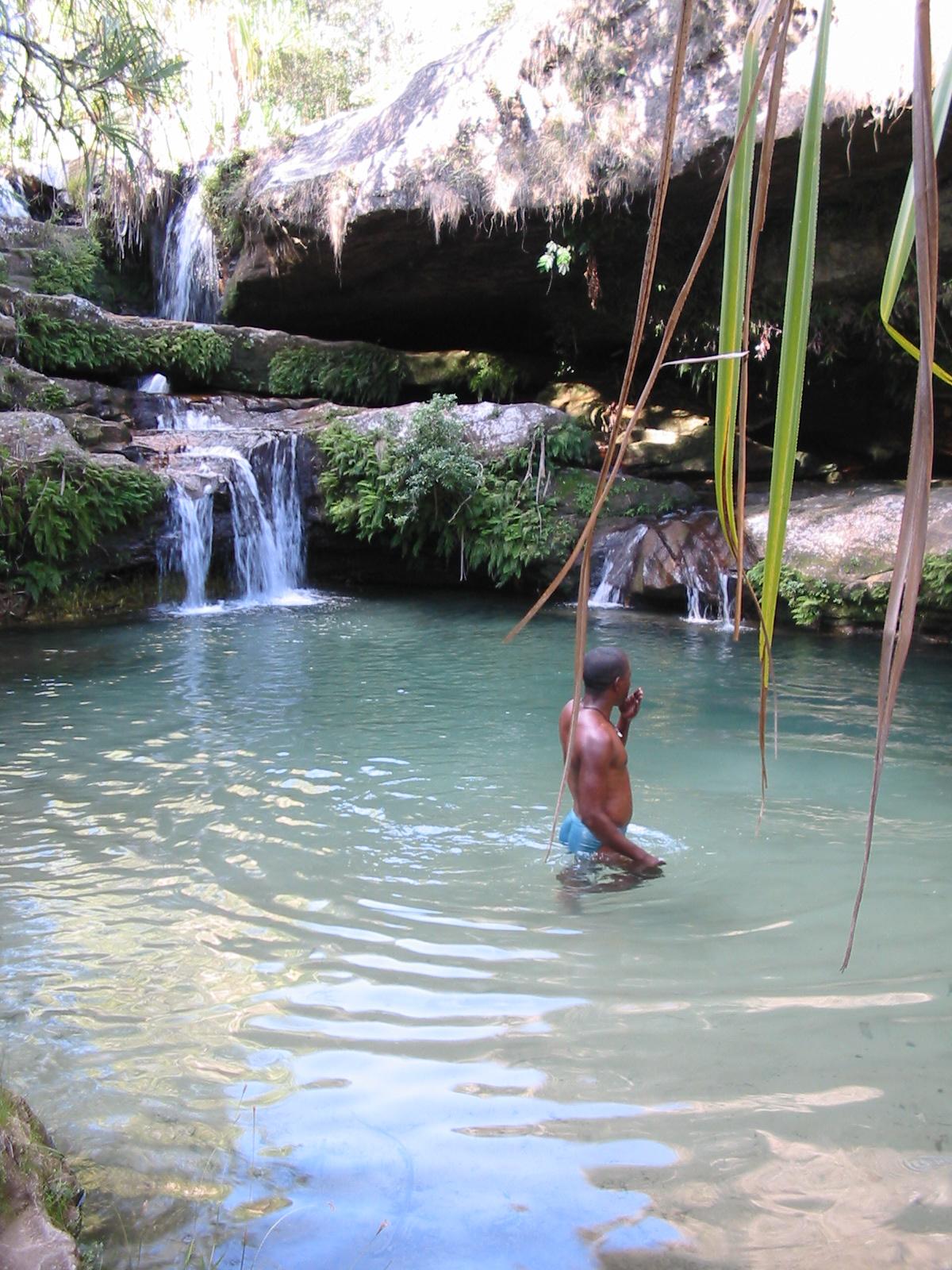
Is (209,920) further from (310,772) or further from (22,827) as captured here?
(310,772)

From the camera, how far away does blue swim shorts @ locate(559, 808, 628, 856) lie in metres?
4.32

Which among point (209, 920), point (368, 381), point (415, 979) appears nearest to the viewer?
point (415, 979)

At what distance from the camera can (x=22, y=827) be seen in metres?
4.99

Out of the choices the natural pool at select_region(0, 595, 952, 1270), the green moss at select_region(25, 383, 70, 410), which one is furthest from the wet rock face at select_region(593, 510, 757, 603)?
the green moss at select_region(25, 383, 70, 410)

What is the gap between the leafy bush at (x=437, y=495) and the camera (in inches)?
535

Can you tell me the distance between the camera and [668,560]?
12695 mm

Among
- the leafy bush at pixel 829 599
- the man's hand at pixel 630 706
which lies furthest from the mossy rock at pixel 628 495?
the man's hand at pixel 630 706

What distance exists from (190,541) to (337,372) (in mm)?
5181

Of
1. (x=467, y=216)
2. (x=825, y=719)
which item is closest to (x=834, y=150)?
(x=467, y=216)

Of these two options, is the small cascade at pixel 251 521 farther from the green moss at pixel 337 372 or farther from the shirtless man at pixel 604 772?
the shirtless man at pixel 604 772

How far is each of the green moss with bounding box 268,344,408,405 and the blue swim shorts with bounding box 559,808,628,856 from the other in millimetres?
13578

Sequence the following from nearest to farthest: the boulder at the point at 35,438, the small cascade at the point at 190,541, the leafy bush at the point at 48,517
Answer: the leafy bush at the point at 48,517 → the boulder at the point at 35,438 → the small cascade at the point at 190,541

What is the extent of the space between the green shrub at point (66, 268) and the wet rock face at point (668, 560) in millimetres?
11062

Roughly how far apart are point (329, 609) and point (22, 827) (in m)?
7.65
